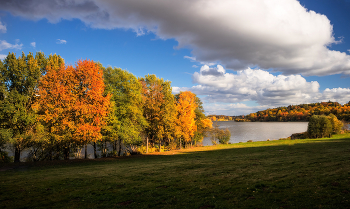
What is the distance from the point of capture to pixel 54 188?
40.5ft

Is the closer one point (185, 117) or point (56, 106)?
point (56, 106)

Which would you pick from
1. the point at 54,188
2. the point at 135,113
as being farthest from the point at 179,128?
the point at 54,188

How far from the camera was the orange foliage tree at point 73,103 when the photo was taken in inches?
942

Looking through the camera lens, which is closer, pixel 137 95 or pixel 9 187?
pixel 9 187

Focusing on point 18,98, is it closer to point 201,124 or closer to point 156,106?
point 156,106

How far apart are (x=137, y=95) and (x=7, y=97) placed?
59.4 feet

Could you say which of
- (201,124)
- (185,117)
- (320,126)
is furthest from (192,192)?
(320,126)

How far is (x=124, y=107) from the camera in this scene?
31094mm

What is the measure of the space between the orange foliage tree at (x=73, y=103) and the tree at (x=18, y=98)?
2.62 meters

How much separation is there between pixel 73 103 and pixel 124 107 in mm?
8238

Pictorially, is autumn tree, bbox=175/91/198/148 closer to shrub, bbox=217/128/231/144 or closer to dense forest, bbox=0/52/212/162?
dense forest, bbox=0/52/212/162

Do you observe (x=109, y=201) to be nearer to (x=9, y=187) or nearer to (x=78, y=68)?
(x=9, y=187)

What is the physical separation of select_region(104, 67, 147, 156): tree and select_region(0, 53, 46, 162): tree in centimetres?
1055

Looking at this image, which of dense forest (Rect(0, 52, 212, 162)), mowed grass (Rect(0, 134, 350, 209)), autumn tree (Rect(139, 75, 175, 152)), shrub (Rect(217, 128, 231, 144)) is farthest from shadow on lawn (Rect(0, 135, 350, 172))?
shrub (Rect(217, 128, 231, 144))
